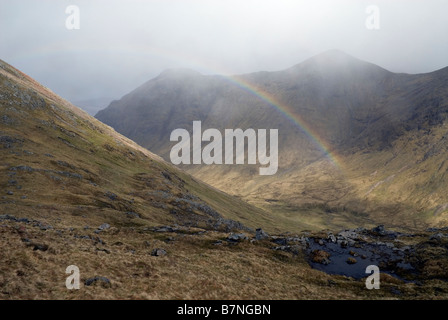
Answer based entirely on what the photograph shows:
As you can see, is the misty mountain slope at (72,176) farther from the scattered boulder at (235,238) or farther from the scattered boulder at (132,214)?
the scattered boulder at (235,238)

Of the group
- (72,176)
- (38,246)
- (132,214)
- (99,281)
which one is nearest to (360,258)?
(99,281)

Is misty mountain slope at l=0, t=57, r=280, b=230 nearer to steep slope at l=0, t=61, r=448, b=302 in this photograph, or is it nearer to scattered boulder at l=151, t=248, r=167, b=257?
steep slope at l=0, t=61, r=448, b=302

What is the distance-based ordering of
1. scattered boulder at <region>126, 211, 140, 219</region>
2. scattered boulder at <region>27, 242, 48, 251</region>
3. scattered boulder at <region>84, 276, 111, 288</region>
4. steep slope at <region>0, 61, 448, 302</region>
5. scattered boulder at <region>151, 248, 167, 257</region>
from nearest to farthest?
1. scattered boulder at <region>84, 276, 111, 288</region>
2. steep slope at <region>0, 61, 448, 302</region>
3. scattered boulder at <region>27, 242, 48, 251</region>
4. scattered boulder at <region>151, 248, 167, 257</region>
5. scattered boulder at <region>126, 211, 140, 219</region>

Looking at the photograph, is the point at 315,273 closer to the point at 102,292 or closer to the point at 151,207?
the point at 102,292

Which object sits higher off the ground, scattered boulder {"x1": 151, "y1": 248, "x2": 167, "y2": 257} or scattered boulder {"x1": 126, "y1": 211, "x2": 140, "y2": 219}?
scattered boulder {"x1": 126, "y1": 211, "x2": 140, "y2": 219}

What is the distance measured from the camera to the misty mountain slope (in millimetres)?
50875

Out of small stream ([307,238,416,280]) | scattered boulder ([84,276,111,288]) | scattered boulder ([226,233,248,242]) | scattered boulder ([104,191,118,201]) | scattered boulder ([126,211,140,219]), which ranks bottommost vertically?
small stream ([307,238,416,280])

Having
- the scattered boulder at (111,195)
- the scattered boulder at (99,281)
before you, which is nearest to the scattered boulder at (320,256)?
the scattered boulder at (99,281)

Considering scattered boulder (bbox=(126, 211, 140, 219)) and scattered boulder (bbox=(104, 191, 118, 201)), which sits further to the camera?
scattered boulder (bbox=(104, 191, 118, 201))

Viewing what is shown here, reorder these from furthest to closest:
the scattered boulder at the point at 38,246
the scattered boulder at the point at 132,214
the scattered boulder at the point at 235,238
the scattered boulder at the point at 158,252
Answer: the scattered boulder at the point at 132,214 → the scattered boulder at the point at 235,238 → the scattered boulder at the point at 158,252 → the scattered boulder at the point at 38,246

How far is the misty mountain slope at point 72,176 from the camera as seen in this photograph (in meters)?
50.9

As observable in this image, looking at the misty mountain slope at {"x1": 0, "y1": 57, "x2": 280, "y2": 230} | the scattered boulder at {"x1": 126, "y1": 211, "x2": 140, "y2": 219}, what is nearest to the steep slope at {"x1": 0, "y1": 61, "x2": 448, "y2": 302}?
the scattered boulder at {"x1": 126, "y1": 211, "x2": 140, "y2": 219}

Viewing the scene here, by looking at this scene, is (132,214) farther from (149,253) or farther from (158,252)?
(158,252)
